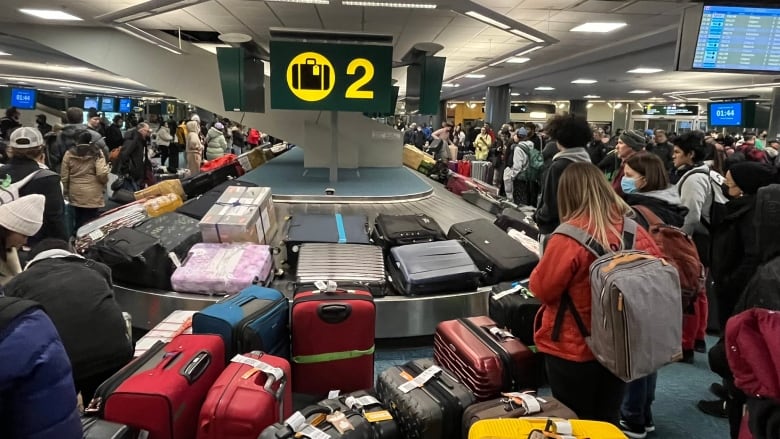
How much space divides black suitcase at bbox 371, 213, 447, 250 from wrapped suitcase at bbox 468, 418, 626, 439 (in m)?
2.76

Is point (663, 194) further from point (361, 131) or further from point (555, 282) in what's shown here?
point (361, 131)

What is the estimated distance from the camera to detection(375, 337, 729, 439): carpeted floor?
3.13 m

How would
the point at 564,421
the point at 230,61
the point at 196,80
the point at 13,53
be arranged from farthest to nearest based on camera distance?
the point at 13,53, the point at 196,80, the point at 230,61, the point at 564,421

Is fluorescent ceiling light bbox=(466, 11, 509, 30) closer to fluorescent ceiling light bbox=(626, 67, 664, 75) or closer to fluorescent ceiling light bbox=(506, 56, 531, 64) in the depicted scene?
fluorescent ceiling light bbox=(506, 56, 531, 64)

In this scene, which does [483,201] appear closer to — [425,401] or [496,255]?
[496,255]

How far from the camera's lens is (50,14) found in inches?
321

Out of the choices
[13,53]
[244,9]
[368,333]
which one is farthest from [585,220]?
[13,53]

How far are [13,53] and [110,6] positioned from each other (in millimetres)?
9054

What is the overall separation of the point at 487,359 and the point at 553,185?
1.49 m

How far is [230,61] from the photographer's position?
287 inches

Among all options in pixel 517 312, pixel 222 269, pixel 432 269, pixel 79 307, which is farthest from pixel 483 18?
pixel 79 307

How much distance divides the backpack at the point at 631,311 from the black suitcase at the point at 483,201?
5.05 meters

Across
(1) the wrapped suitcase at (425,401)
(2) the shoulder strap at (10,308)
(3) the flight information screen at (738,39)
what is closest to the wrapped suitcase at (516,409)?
(1) the wrapped suitcase at (425,401)

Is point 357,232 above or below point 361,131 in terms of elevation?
below
